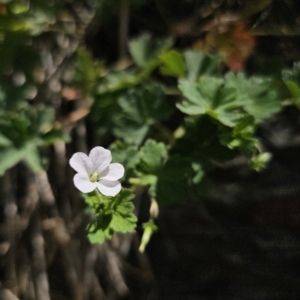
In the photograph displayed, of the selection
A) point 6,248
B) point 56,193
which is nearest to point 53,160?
point 56,193

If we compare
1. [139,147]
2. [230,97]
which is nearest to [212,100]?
[230,97]

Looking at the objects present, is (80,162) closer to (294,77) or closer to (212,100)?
(212,100)

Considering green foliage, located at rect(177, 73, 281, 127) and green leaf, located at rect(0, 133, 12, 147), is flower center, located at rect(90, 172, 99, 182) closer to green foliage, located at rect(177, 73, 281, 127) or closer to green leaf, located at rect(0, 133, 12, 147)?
green foliage, located at rect(177, 73, 281, 127)

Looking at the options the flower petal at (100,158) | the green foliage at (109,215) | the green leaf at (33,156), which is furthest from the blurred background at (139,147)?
the flower petal at (100,158)

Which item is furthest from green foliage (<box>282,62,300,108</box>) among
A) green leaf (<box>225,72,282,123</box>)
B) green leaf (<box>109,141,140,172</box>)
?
green leaf (<box>109,141,140,172</box>)

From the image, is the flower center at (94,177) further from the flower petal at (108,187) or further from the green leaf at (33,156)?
the green leaf at (33,156)
